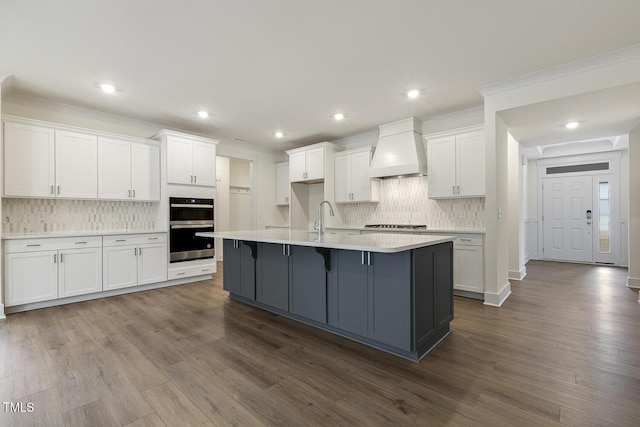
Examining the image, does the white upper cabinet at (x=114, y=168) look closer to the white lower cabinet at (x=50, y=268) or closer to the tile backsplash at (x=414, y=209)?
the white lower cabinet at (x=50, y=268)

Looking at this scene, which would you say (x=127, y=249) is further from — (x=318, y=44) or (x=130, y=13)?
(x=318, y=44)

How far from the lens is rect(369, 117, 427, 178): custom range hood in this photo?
473cm

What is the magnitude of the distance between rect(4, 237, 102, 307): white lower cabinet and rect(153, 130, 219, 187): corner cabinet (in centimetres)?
149

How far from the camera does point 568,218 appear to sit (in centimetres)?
687

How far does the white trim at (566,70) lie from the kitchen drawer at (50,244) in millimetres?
5439

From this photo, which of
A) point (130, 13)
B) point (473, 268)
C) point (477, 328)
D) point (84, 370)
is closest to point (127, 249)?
point (84, 370)

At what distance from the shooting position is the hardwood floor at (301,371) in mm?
1708

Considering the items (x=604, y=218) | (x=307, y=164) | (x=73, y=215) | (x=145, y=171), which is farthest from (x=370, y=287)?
(x=604, y=218)

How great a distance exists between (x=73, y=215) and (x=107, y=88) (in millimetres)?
2009

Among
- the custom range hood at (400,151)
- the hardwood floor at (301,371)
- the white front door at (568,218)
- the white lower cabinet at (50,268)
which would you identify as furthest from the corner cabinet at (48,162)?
the white front door at (568,218)

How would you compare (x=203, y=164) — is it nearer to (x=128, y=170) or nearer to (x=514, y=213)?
(x=128, y=170)

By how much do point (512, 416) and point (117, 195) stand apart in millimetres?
5171

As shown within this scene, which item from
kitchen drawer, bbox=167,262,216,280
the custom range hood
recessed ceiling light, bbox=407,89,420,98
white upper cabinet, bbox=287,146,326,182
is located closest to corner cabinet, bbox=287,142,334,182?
white upper cabinet, bbox=287,146,326,182

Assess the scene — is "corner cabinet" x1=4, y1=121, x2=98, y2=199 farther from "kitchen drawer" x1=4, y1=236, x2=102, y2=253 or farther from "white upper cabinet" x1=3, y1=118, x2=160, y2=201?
"kitchen drawer" x1=4, y1=236, x2=102, y2=253
